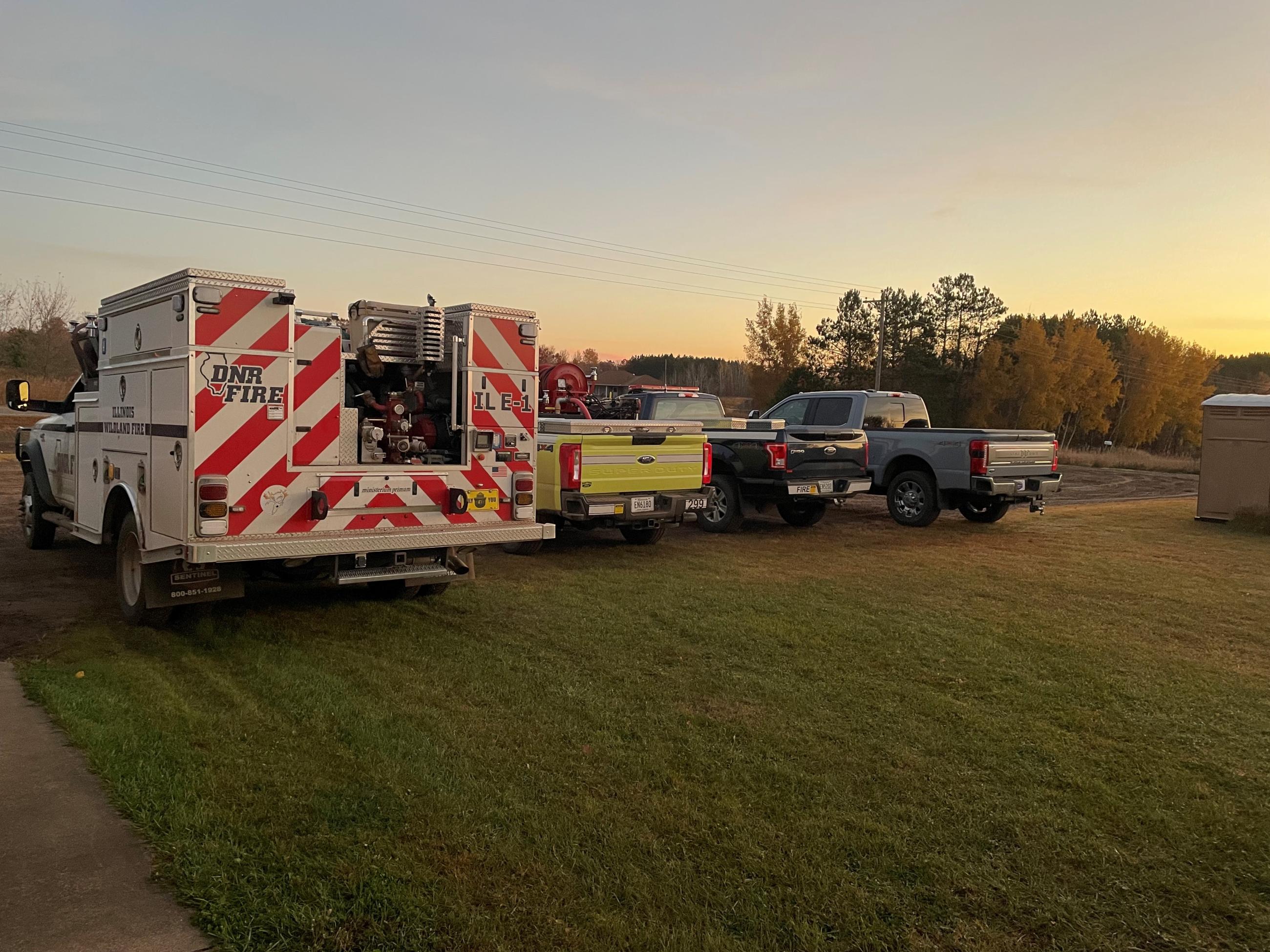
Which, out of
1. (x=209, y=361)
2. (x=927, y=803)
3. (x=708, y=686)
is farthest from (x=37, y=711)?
(x=927, y=803)

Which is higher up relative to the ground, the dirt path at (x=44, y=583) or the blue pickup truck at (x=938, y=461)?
the blue pickup truck at (x=938, y=461)

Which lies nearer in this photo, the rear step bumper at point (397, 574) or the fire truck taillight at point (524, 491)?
the rear step bumper at point (397, 574)

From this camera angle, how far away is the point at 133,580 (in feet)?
22.1

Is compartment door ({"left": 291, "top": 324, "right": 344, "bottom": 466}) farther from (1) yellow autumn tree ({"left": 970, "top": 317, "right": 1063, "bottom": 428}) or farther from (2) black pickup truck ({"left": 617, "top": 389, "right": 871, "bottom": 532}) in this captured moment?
(1) yellow autumn tree ({"left": 970, "top": 317, "right": 1063, "bottom": 428})

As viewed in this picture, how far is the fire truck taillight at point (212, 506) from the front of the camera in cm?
572

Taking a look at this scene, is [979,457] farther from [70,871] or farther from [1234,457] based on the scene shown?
[70,871]

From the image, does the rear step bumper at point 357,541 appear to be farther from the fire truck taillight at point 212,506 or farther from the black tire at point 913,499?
the black tire at point 913,499

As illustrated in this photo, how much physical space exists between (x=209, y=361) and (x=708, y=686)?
3.64 meters

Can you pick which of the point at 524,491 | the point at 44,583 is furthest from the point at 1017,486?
the point at 44,583

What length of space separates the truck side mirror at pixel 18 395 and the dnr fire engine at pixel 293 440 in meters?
1.31

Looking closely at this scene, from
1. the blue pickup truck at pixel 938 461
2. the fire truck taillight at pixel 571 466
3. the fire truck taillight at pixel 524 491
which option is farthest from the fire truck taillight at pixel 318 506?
the blue pickup truck at pixel 938 461

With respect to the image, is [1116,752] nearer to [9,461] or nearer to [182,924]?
[182,924]

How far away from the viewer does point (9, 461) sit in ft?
70.3

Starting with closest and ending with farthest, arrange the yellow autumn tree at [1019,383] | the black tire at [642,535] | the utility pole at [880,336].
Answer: the black tire at [642,535] → the utility pole at [880,336] → the yellow autumn tree at [1019,383]
